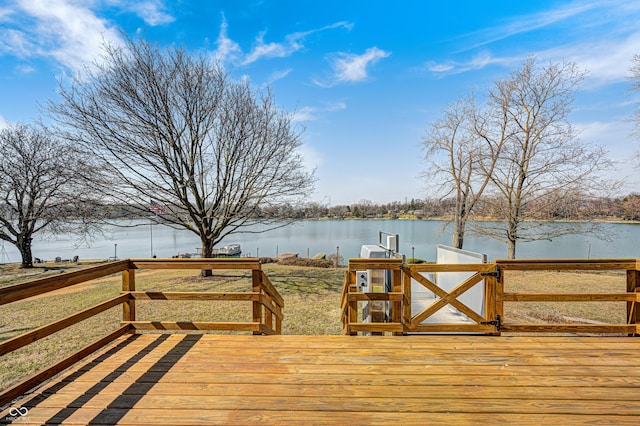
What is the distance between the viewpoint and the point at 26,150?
17484 mm

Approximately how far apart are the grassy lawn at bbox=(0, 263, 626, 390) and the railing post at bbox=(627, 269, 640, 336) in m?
3.26

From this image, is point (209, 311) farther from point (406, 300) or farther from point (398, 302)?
point (406, 300)

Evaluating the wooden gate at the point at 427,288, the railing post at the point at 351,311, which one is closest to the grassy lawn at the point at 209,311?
the railing post at the point at 351,311

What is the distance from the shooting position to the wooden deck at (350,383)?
2.21 m

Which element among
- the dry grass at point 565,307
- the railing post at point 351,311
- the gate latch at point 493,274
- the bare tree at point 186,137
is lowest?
the dry grass at point 565,307

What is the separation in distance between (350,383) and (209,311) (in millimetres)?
6309

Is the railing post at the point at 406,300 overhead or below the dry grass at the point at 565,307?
overhead

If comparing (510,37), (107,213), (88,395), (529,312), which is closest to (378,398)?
(88,395)

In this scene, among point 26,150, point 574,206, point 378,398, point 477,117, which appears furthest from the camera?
point 26,150

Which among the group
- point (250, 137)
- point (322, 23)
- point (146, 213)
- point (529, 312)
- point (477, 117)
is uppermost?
point (322, 23)

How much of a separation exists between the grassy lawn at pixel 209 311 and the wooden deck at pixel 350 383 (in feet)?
8.80

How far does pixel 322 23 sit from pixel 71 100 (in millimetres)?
9233

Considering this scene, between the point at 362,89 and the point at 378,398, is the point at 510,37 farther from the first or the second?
the point at 378,398

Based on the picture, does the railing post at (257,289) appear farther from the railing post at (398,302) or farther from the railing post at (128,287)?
the railing post at (398,302)
